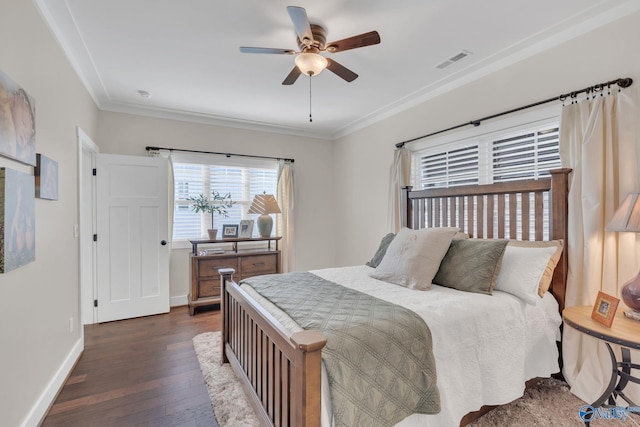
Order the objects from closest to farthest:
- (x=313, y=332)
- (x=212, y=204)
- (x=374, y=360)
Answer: (x=313, y=332) → (x=374, y=360) → (x=212, y=204)

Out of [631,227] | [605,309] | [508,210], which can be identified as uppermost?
[508,210]

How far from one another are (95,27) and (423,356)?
3.11 meters

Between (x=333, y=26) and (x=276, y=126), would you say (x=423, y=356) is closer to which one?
(x=333, y=26)

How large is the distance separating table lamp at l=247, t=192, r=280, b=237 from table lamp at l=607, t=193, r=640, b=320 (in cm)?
345

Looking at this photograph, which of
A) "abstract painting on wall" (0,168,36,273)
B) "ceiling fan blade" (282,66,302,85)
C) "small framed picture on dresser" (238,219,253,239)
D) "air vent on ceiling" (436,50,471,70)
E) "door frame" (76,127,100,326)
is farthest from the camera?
"small framed picture on dresser" (238,219,253,239)

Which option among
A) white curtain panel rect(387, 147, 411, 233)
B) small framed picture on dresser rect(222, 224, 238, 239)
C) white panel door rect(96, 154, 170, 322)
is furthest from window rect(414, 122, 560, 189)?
A: white panel door rect(96, 154, 170, 322)

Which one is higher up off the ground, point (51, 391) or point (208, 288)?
point (208, 288)

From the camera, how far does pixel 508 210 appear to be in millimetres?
2664

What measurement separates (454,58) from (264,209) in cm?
282

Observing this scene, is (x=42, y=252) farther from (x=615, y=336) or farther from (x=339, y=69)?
(x=615, y=336)

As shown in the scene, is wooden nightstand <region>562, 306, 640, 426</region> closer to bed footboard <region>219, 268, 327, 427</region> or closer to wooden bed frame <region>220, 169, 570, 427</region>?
wooden bed frame <region>220, 169, 570, 427</region>

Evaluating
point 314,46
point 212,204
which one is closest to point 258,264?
point 212,204

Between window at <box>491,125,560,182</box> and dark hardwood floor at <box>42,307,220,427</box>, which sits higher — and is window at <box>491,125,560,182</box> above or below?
above

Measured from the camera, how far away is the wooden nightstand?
153 cm
